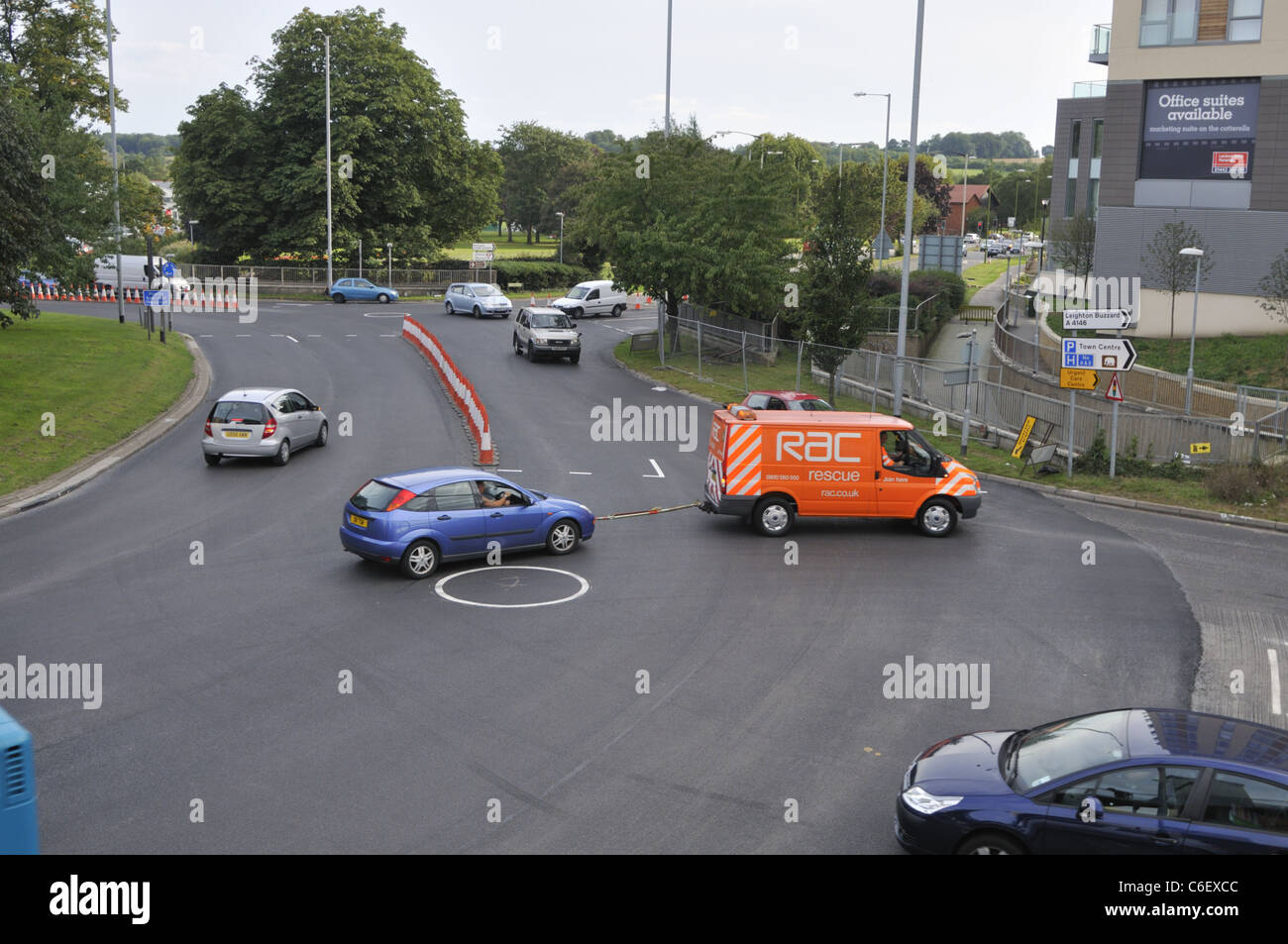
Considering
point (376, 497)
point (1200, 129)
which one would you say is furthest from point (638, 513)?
point (1200, 129)

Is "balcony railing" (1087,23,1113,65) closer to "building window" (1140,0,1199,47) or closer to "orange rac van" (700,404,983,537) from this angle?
"building window" (1140,0,1199,47)

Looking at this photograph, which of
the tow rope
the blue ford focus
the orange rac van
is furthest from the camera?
the tow rope

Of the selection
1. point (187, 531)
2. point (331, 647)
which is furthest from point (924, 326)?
point (331, 647)

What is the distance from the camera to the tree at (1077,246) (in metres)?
56.9

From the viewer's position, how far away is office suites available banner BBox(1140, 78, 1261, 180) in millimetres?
45625

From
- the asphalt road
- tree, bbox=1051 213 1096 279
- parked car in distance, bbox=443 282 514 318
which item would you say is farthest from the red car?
tree, bbox=1051 213 1096 279

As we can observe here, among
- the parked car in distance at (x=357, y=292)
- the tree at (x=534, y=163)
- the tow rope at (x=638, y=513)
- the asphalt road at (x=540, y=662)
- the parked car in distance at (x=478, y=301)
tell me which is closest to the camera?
the asphalt road at (x=540, y=662)

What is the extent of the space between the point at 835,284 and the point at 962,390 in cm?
548

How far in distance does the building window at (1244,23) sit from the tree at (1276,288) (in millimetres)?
8573

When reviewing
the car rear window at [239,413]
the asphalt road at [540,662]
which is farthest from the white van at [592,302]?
the asphalt road at [540,662]

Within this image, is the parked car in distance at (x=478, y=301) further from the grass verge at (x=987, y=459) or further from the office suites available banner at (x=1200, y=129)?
the office suites available banner at (x=1200, y=129)

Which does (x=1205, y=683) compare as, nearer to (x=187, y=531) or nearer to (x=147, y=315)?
(x=187, y=531)

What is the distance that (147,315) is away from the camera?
141 ft

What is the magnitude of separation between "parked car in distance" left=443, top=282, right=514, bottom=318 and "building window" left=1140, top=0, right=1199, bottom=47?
29.7 meters
